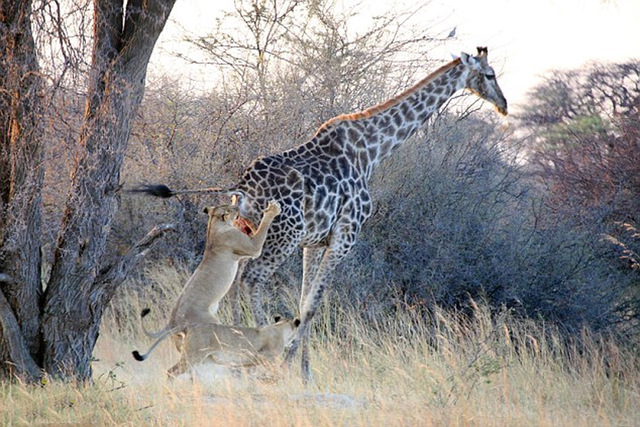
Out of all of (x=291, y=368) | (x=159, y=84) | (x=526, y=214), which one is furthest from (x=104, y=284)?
(x=526, y=214)

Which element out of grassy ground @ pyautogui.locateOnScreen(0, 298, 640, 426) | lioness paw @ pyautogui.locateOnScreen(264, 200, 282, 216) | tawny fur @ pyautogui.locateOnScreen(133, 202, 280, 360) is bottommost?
grassy ground @ pyautogui.locateOnScreen(0, 298, 640, 426)

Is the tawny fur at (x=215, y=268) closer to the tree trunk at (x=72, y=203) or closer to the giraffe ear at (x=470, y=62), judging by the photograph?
the tree trunk at (x=72, y=203)

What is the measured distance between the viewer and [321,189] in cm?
842

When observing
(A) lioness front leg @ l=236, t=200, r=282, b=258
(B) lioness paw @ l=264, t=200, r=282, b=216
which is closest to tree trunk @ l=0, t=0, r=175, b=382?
Answer: (A) lioness front leg @ l=236, t=200, r=282, b=258

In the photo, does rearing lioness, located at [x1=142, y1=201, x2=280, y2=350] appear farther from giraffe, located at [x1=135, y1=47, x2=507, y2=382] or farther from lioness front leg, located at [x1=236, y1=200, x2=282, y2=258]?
giraffe, located at [x1=135, y1=47, x2=507, y2=382]

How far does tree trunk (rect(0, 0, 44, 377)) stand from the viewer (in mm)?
6652

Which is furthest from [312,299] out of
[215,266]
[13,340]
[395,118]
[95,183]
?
[13,340]

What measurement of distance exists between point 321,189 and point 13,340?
2.94 metres

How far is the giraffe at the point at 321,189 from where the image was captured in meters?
8.18

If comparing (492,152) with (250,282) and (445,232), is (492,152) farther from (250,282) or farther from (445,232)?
(250,282)

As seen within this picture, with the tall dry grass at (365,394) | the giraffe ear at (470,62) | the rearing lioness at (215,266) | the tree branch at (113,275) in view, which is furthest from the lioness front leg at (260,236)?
the giraffe ear at (470,62)

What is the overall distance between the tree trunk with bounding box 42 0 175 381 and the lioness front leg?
3.55 ft

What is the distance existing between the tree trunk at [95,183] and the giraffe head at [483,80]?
3.54m

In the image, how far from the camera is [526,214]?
40.9 feet
